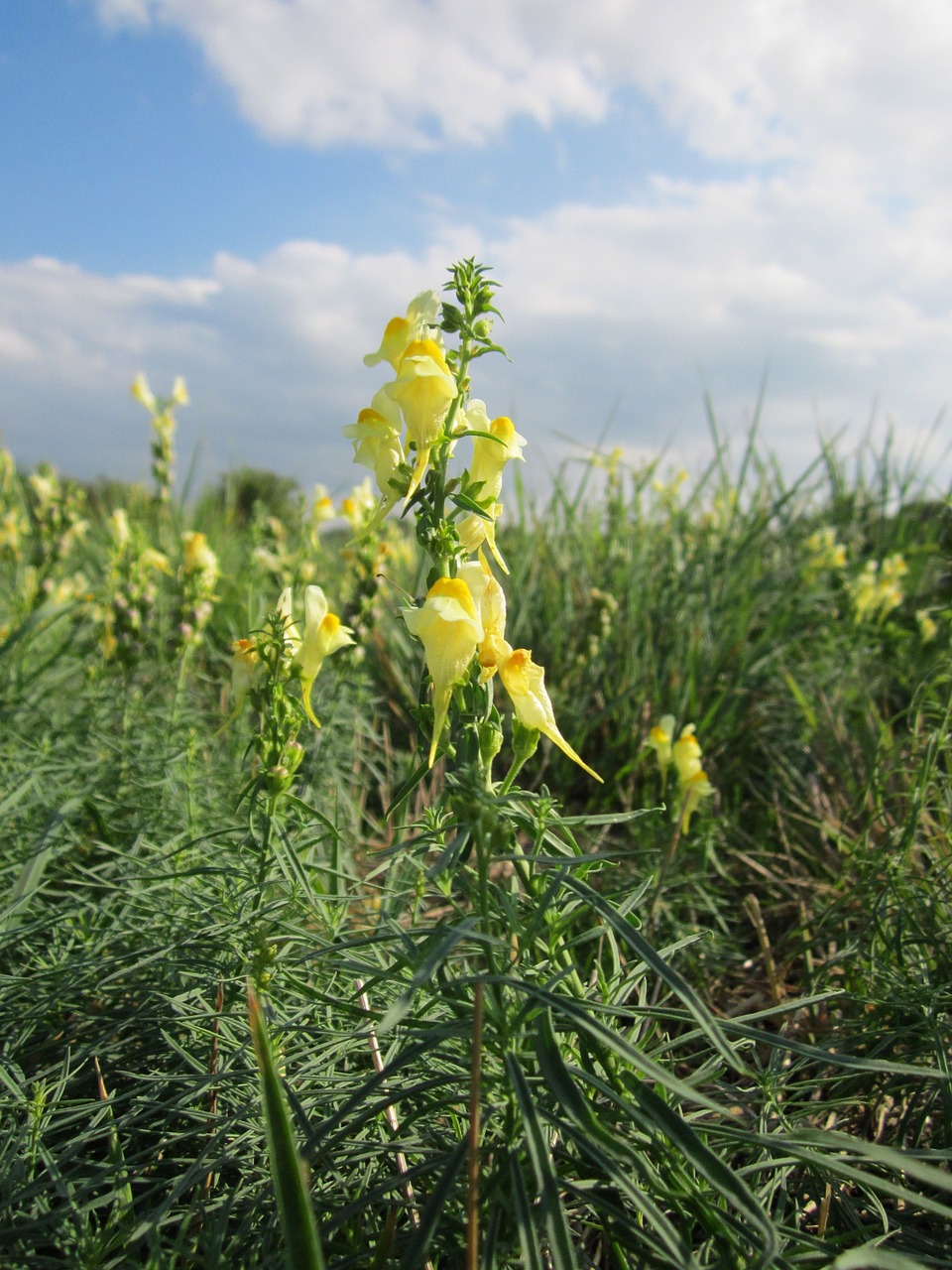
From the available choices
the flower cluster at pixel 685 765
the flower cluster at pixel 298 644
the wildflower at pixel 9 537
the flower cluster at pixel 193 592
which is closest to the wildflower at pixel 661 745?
the flower cluster at pixel 685 765

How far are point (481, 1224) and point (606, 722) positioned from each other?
2101 mm

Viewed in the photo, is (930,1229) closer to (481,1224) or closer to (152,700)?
(481,1224)

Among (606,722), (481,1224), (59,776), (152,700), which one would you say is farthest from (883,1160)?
(152,700)

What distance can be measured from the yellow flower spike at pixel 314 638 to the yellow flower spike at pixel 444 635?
1.40ft

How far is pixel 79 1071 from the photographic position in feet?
4.14

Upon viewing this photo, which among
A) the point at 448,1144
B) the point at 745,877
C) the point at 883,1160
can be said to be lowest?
the point at 745,877

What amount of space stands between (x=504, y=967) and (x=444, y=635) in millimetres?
349

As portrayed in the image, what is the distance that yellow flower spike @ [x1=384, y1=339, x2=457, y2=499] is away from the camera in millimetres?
973

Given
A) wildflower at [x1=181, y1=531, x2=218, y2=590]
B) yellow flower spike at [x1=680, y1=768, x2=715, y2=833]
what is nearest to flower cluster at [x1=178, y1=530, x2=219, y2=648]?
wildflower at [x1=181, y1=531, x2=218, y2=590]

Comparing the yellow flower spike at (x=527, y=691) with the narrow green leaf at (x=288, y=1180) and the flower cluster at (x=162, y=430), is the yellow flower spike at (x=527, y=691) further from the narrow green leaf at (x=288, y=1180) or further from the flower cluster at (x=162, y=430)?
the flower cluster at (x=162, y=430)

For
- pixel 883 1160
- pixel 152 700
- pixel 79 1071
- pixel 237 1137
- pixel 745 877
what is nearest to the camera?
pixel 883 1160

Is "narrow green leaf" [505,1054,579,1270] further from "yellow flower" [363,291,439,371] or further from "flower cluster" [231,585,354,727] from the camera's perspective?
"yellow flower" [363,291,439,371]

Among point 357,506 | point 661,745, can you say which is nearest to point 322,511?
point 357,506

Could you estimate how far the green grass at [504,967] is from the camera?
796 millimetres
